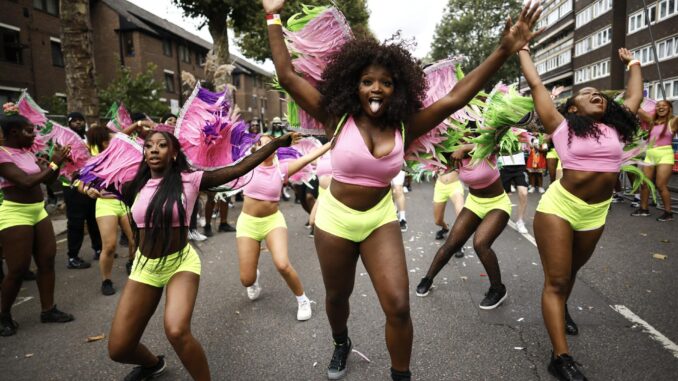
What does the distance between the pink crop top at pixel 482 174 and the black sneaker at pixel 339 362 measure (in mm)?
2075

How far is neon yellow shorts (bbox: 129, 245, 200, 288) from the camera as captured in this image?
267 cm

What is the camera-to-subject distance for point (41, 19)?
20375 millimetres

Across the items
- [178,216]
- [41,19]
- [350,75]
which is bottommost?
[178,216]

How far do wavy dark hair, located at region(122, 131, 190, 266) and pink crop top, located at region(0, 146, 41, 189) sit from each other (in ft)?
5.42

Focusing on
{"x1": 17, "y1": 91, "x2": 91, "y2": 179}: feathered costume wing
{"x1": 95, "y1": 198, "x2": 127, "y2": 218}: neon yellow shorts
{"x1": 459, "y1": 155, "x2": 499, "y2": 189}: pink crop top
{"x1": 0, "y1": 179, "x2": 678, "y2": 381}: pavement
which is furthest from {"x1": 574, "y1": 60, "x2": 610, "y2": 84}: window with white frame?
{"x1": 17, "y1": 91, "x2": 91, "y2": 179}: feathered costume wing

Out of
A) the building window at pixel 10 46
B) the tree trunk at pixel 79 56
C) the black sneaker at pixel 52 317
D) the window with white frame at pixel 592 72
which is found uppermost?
Answer: the window with white frame at pixel 592 72

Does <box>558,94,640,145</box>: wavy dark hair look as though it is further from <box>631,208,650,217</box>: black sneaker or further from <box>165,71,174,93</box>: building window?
<box>165,71,174,93</box>: building window

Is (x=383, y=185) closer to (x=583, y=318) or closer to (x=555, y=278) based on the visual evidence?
(x=555, y=278)

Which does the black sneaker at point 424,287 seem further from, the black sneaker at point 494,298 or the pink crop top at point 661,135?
the pink crop top at point 661,135

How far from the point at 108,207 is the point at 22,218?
113cm

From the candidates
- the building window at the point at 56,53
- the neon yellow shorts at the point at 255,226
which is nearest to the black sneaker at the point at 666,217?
the neon yellow shorts at the point at 255,226

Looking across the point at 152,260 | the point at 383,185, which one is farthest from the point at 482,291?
the point at 152,260

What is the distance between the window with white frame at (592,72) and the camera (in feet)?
111

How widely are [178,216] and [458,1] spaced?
41620 mm
